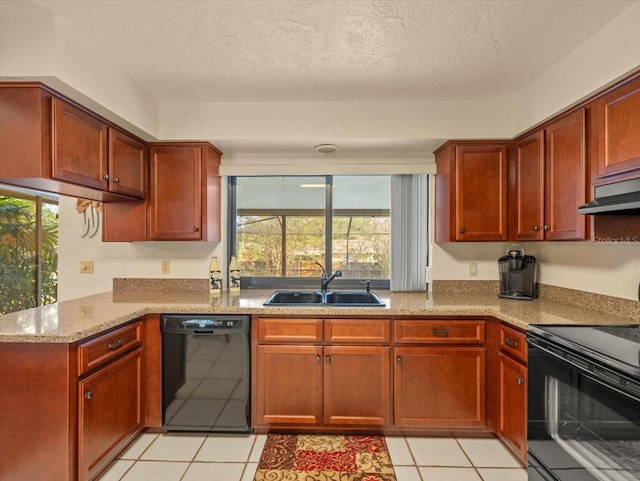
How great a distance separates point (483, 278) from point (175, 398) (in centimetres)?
248

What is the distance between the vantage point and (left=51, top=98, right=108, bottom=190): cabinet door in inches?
69.4

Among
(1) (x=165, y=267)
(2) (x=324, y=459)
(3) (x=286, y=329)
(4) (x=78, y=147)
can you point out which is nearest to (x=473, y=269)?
(3) (x=286, y=329)

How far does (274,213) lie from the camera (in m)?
3.16

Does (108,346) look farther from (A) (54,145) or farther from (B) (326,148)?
(B) (326,148)

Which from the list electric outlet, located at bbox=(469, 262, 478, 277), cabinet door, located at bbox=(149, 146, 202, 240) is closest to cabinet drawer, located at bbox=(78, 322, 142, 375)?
cabinet door, located at bbox=(149, 146, 202, 240)

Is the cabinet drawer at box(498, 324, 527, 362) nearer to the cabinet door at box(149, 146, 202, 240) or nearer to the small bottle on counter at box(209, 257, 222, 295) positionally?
the small bottle on counter at box(209, 257, 222, 295)

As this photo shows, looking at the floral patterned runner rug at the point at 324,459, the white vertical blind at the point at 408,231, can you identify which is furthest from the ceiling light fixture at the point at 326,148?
the floral patterned runner rug at the point at 324,459

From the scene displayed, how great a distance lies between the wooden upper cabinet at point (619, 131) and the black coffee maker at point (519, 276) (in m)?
0.89

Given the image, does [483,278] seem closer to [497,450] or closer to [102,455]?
[497,450]

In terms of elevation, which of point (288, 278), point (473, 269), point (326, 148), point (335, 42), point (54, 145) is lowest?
point (288, 278)

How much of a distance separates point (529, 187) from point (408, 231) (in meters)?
0.95

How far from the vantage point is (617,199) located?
4.94 ft

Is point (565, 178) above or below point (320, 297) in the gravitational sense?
above

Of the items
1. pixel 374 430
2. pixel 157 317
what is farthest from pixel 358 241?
pixel 157 317
